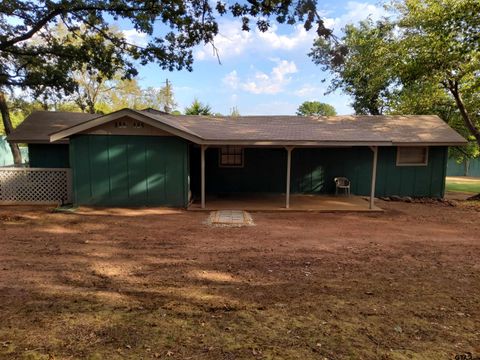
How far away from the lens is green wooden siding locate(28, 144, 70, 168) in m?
12.6

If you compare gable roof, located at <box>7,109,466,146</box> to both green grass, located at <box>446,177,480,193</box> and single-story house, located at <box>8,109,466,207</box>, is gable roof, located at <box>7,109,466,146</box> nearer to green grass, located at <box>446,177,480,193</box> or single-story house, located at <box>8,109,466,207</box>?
single-story house, located at <box>8,109,466,207</box>

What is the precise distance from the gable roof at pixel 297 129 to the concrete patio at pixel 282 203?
2037 millimetres

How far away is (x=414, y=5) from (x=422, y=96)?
4.86 metres

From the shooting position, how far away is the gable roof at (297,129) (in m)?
9.77

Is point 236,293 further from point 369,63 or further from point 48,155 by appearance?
point 369,63

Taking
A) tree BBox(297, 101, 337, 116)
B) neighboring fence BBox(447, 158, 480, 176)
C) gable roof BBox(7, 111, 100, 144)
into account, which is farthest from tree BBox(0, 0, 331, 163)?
tree BBox(297, 101, 337, 116)

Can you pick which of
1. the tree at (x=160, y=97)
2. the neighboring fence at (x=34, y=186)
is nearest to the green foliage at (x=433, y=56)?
the neighboring fence at (x=34, y=186)

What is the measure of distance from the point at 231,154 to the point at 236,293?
374 inches

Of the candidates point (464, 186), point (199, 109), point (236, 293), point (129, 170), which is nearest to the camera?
point (236, 293)

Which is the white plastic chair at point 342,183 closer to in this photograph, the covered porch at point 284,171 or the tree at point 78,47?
the covered porch at point 284,171

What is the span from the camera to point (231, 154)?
43.5 ft

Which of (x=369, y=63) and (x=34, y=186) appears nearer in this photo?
(x=34, y=186)

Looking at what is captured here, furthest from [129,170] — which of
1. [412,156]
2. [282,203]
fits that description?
[412,156]

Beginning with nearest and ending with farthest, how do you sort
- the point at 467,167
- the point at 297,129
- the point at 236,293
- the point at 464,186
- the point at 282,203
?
the point at 236,293
the point at 282,203
the point at 297,129
the point at 464,186
the point at 467,167
